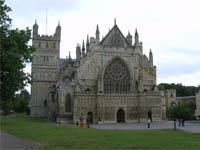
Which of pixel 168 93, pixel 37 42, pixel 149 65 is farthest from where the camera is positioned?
pixel 168 93

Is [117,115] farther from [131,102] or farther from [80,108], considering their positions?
[80,108]

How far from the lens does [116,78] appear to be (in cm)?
5650

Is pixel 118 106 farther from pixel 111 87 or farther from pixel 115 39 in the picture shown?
pixel 115 39

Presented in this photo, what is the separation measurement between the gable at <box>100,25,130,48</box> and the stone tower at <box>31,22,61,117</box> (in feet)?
64.6

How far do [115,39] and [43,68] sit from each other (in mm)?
23276

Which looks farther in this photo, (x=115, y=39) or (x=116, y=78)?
(x=115, y=39)

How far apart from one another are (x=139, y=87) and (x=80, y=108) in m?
14.5

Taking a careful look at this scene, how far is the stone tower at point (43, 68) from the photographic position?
222 feet

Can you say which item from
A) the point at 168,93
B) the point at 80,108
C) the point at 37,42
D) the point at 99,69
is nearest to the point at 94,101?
the point at 80,108

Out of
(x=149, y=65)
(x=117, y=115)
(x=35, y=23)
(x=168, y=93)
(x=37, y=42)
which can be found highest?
(x=35, y=23)

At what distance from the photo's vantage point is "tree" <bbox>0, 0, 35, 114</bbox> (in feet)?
81.8

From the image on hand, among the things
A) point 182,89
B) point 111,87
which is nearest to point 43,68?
point 111,87

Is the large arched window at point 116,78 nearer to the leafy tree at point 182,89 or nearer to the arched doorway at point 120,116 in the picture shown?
the arched doorway at point 120,116

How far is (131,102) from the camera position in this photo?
182ft
